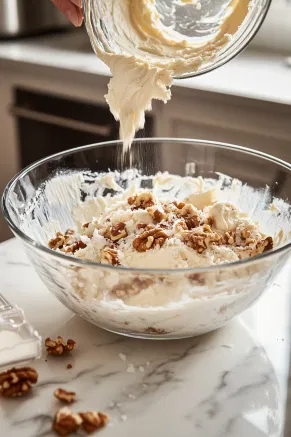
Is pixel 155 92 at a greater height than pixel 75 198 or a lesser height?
greater

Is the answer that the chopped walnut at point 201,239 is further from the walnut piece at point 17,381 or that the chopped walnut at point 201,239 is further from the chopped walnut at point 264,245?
the walnut piece at point 17,381

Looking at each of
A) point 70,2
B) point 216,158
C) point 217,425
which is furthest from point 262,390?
point 70,2

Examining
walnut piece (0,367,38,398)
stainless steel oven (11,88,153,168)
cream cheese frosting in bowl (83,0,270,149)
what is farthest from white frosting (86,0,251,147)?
stainless steel oven (11,88,153,168)

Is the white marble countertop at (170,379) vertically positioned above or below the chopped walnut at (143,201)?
below

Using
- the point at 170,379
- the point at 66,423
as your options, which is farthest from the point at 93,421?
the point at 170,379

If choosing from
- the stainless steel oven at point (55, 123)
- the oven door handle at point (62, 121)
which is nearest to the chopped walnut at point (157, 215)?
the stainless steel oven at point (55, 123)

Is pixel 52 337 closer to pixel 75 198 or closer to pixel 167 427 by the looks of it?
pixel 167 427

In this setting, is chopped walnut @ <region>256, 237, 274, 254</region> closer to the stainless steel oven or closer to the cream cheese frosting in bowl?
the cream cheese frosting in bowl
